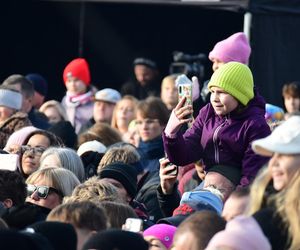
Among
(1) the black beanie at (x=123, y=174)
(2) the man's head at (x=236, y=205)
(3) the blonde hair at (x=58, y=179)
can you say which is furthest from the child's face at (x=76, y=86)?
(2) the man's head at (x=236, y=205)

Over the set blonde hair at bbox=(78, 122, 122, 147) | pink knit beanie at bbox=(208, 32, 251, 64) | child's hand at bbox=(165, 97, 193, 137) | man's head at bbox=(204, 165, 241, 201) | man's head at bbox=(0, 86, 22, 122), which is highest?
pink knit beanie at bbox=(208, 32, 251, 64)

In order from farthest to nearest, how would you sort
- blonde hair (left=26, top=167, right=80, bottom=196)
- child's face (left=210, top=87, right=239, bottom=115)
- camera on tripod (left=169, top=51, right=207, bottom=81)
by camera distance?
camera on tripod (left=169, top=51, right=207, bottom=81)
blonde hair (left=26, top=167, right=80, bottom=196)
child's face (left=210, top=87, right=239, bottom=115)

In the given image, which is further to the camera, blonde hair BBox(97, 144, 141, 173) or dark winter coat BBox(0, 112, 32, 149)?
dark winter coat BBox(0, 112, 32, 149)

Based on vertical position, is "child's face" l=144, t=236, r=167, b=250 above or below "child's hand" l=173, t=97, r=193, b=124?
below

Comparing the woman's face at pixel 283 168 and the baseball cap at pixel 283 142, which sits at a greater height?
the baseball cap at pixel 283 142

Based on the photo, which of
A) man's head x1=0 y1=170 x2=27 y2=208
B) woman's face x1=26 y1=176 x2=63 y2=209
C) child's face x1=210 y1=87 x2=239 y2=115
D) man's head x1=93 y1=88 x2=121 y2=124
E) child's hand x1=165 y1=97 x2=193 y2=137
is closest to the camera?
child's hand x1=165 y1=97 x2=193 y2=137

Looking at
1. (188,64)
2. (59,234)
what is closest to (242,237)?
(59,234)

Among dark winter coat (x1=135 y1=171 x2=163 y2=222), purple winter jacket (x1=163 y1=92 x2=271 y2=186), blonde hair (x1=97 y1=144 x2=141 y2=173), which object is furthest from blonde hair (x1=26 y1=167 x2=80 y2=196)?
blonde hair (x1=97 y1=144 x2=141 y2=173)

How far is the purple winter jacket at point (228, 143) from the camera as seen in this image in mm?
8070

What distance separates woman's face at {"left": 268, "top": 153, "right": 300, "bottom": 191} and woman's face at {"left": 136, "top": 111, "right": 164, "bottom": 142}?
5832 mm

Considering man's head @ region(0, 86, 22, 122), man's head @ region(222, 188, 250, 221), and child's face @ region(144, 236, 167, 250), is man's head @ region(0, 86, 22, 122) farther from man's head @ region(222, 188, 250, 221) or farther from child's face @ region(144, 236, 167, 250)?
man's head @ region(222, 188, 250, 221)

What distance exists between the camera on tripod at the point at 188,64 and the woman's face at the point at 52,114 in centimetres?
234

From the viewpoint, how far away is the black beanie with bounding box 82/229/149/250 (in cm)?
568

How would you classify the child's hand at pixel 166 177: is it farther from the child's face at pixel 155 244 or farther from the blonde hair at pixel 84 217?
the blonde hair at pixel 84 217
